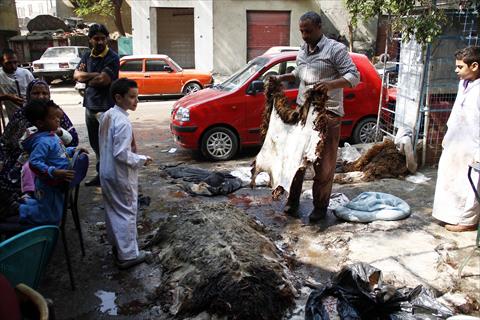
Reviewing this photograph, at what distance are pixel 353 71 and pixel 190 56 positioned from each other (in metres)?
21.2

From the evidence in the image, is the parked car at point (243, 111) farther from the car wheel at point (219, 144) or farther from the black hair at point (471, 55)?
the black hair at point (471, 55)

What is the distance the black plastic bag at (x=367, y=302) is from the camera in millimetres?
3010

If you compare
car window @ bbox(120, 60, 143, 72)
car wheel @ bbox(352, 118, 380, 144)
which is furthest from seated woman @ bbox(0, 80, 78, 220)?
car window @ bbox(120, 60, 143, 72)

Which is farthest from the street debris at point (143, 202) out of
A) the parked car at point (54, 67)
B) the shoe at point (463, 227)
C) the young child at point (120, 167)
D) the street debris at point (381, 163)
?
the parked car at point (54, 67)

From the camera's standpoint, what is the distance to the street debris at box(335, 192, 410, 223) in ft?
15.7

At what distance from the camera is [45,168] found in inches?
131

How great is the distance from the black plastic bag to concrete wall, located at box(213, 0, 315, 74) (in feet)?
61.3

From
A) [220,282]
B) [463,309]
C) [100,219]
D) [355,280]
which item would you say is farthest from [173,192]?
[463,309]

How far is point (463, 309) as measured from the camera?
3240 mm

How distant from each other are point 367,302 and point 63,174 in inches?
94.8

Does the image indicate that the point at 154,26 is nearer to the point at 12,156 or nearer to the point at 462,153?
the point at 12,156

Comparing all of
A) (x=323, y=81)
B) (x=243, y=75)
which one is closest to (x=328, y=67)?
(x=323, y=81)

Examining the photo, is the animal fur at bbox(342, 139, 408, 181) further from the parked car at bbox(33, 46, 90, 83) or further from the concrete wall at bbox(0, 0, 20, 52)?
the concrete wall at bbox(0, 0, 20, 52)

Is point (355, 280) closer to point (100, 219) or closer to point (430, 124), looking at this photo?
point (100, 219)
